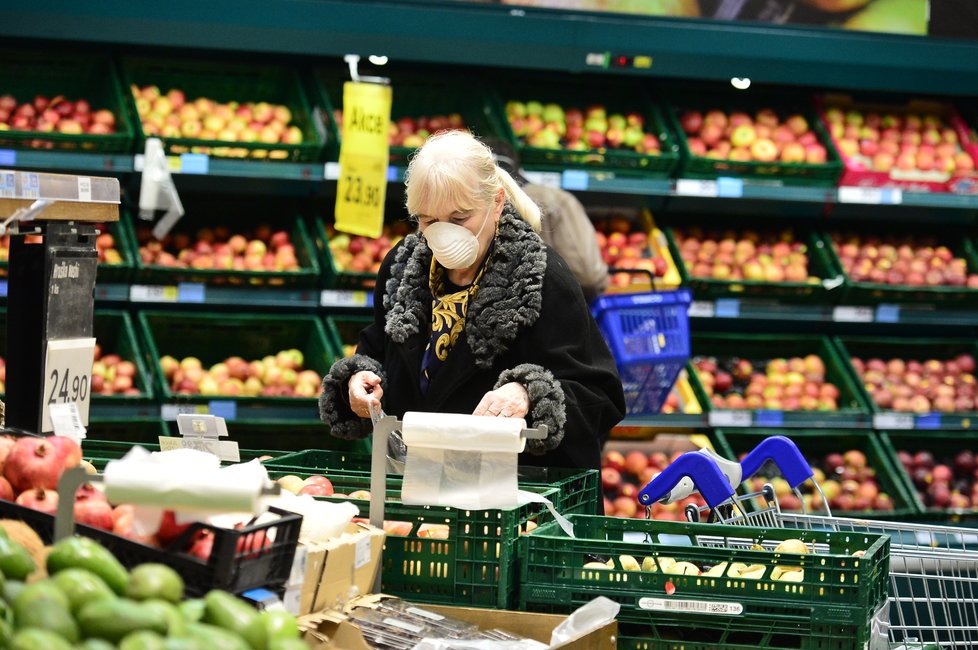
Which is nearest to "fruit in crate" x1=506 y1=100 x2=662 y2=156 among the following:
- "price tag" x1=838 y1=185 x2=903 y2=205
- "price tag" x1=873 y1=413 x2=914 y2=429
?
"price tag" x1=838 y1=185 x2=903 y2=205

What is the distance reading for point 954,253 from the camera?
6.37 meters

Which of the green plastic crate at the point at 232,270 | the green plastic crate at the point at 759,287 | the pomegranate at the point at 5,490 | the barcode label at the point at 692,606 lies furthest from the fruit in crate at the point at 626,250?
the pomegranate at the point at 5,490

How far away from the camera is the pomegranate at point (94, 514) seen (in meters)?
1.93

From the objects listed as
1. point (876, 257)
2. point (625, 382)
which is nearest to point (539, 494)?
point (625, 382)

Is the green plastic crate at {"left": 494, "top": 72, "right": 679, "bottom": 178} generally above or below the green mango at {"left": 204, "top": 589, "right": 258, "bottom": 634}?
above

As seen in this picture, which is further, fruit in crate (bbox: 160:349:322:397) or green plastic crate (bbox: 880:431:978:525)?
green plastic crate (bbox: 880:431:978:525)

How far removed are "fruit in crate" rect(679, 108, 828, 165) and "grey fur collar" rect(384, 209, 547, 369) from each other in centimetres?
311

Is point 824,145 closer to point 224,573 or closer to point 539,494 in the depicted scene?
point 539,494

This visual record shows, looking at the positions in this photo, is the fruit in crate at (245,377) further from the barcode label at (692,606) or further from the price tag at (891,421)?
the barcode label at (692,606)

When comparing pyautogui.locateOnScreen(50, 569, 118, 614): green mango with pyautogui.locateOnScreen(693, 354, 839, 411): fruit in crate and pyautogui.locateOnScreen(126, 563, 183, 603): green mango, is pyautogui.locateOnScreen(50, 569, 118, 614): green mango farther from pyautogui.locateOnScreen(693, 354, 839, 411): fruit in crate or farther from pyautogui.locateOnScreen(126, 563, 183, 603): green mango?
pyautogui.locateOnScreen(693, 354, 839, 411): fruit in crate

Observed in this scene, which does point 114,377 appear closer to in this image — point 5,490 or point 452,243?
point 452,243

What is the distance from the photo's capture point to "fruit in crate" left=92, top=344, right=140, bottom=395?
510cm

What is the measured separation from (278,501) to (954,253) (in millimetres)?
4995

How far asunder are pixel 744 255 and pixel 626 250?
645 millimetres
